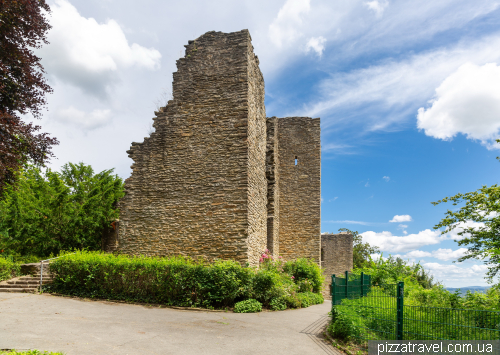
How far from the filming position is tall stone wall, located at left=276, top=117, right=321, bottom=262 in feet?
62.7

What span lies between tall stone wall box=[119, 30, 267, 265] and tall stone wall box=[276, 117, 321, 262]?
5619 millimetres

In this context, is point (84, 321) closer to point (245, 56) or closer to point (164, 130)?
point (164, 130)

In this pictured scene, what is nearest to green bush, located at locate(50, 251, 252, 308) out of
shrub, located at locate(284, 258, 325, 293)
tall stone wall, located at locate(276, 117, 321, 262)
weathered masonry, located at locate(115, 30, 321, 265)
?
weathered masonry, located at locate(115, 30, 321, 265)

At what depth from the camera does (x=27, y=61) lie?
38.3 ft

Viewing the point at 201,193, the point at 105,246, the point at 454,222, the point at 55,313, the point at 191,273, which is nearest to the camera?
the point at 55,313

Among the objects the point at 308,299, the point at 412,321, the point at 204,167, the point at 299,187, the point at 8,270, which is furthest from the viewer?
the point at 299,187

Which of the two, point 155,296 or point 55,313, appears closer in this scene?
point 55,313

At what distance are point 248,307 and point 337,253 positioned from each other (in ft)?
44.7

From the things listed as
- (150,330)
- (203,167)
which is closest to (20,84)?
(203,167)

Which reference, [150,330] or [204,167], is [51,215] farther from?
[150,330]

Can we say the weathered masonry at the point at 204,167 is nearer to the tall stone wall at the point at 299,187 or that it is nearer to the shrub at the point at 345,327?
the tall stone wall at the point at 299,187

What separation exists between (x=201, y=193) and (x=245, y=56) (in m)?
5.69

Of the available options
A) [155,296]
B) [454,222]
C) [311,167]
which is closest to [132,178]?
[155,296]

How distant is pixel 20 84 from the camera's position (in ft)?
39.2
